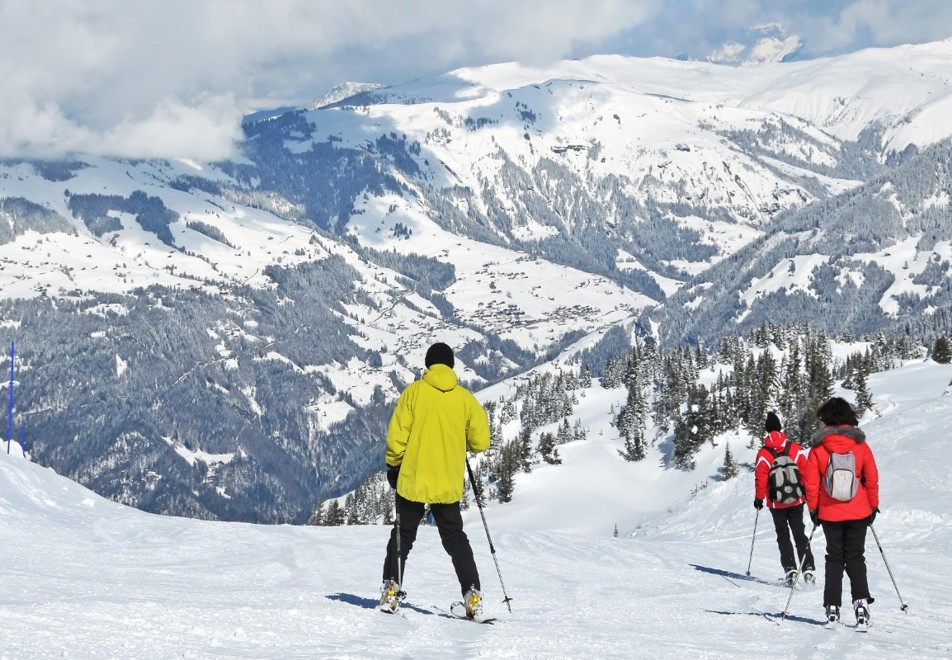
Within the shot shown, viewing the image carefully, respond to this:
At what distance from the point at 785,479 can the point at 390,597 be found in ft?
34.3

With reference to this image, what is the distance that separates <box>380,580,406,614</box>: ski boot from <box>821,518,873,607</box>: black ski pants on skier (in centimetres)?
589

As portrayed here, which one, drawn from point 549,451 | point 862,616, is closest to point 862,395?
point 549,451

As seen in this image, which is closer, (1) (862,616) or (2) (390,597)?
(2) (390,597)

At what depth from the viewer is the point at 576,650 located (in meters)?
10.2

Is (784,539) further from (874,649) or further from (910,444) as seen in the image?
(910,444)

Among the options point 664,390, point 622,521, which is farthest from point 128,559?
point 664,390

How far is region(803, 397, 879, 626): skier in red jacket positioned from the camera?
1296 cm

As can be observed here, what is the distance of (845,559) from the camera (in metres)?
13.2

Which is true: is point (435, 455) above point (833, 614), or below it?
above

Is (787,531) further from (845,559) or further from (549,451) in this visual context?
(549,451)

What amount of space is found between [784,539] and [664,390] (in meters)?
158

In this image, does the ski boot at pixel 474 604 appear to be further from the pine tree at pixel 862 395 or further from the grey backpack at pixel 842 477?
the pine tree at pixel 862 395

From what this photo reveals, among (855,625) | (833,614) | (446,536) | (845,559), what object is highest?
(446,536)

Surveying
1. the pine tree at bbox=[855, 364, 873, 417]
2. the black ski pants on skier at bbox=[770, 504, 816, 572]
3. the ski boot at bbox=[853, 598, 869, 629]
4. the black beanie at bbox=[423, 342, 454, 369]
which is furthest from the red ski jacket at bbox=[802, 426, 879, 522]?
the pine tree at bbox=[855, 364, 873, 417]
